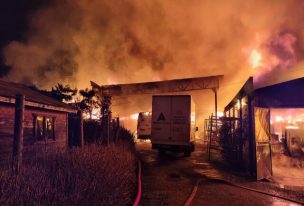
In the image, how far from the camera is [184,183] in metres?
9.19

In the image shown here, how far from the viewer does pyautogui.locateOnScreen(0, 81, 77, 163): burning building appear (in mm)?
10562

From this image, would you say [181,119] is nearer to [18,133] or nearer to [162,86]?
[18,133]

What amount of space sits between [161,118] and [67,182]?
10854 mm

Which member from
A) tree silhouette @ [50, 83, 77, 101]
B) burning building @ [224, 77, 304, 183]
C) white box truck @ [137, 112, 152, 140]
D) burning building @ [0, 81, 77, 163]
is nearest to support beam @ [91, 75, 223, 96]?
white box truck @ [137, 112, 152, 140]

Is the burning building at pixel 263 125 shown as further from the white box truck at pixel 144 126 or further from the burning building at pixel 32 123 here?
the white box truck at pixel 144 126

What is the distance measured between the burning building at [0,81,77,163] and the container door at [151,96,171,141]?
5.00 meters

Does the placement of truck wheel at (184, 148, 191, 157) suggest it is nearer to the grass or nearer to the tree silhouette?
the grass

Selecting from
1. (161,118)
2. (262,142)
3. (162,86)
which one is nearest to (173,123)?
(161,118)

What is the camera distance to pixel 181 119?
50.3 ft

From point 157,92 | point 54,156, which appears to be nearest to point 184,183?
point 54,156

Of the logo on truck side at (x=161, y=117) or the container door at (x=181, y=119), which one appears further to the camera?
the logo on truck side at (x=161, y=117)

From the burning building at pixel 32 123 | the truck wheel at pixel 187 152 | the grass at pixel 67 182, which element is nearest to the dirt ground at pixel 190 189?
the grass at pixel 67 182

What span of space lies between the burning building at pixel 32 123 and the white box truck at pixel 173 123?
5.19m

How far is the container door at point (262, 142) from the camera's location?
9.97 metres
